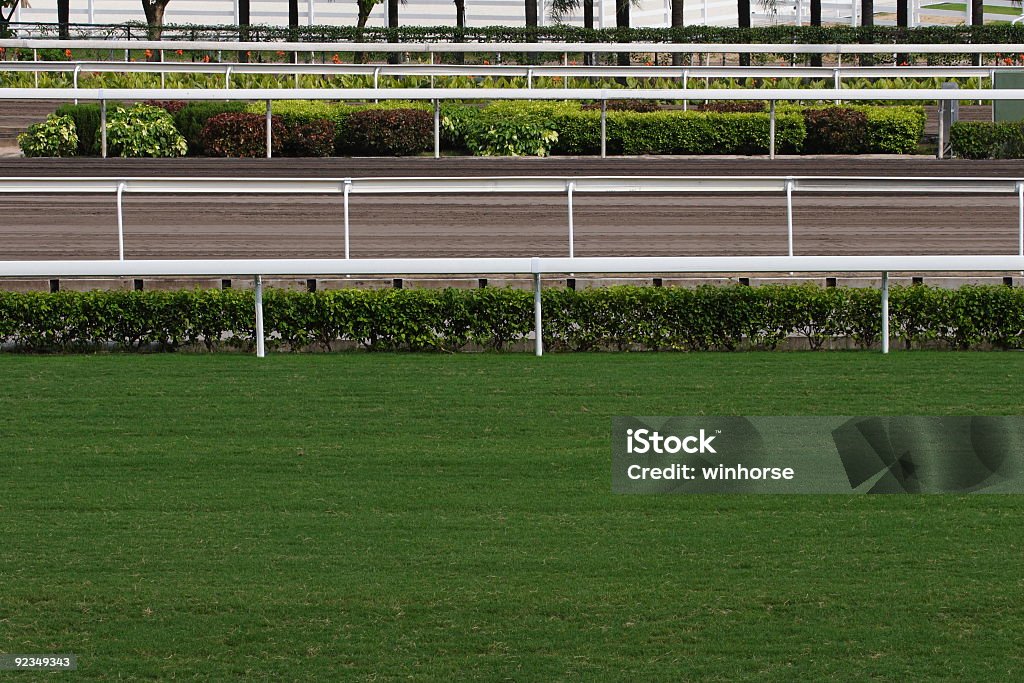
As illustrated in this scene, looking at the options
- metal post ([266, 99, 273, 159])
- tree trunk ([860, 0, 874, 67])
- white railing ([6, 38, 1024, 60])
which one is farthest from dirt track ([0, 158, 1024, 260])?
tree trunk ([860, 0, 874, 67])

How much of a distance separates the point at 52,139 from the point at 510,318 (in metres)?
7.64

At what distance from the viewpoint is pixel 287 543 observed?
4977 mm

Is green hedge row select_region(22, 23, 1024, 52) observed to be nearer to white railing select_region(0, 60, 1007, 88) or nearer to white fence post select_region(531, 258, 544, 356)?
white railing select_region(0, 60, 1007, 88)

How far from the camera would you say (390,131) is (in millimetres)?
14688

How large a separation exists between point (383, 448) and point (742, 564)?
6.69 feet

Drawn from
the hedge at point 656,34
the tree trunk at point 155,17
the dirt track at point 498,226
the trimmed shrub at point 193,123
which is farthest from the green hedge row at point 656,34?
the dirt track at point 498,226

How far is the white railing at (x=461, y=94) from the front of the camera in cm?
1420

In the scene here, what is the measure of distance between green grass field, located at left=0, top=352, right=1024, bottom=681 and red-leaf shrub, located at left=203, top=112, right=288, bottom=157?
737 centimetres

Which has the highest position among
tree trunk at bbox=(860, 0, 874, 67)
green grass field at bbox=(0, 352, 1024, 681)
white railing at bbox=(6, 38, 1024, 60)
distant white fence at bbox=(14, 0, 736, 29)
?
distant white fence at bbox=(14, 0, 736, 29)

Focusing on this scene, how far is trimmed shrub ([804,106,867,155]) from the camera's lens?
49.5ft

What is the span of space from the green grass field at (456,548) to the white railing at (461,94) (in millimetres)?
7311

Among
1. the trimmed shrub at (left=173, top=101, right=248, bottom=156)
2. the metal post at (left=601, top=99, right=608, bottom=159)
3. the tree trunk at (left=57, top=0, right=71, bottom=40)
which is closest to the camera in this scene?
the metal post at (left=601, top=99, right=608, bottom=159)

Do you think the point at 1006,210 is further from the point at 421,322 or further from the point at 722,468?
the point at 722,468

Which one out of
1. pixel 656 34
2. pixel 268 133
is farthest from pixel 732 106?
pixel 656 34
